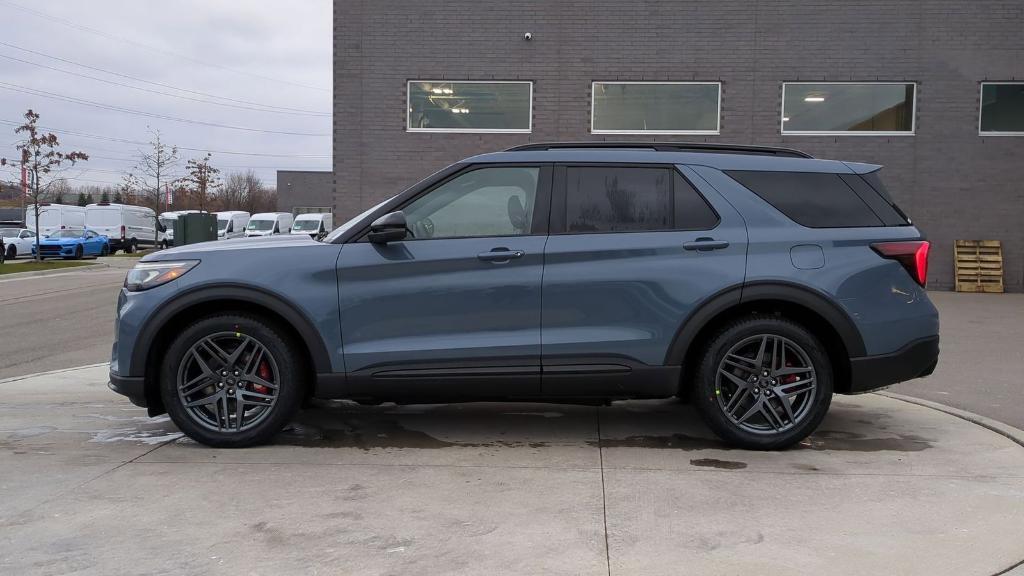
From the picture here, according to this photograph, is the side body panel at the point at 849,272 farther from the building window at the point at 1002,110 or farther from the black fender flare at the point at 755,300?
the building window at the point at 1002,110

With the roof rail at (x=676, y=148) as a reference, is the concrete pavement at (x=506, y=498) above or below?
below

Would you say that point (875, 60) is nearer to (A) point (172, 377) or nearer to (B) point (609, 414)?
(B) point (609, 414)

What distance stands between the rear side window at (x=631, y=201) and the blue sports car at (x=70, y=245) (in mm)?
31650

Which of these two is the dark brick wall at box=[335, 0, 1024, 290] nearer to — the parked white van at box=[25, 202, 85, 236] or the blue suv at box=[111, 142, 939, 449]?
the blue suv at box=[111, 142, 939, 449]

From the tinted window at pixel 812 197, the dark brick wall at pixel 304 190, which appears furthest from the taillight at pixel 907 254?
the dark brick wall at pixel 304 190

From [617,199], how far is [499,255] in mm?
826

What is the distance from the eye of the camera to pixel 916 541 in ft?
12.2

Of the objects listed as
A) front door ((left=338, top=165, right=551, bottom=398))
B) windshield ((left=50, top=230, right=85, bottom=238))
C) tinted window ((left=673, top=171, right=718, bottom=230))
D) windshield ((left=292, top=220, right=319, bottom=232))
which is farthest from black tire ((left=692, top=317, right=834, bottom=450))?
windshield ((left=292, top=220, right=319, bottom=232))

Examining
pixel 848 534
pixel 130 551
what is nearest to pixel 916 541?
pixel 848 534

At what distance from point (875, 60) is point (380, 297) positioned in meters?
13.7

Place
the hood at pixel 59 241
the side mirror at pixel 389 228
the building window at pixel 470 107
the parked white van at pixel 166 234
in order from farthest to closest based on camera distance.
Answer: the parked white van at pixel 166 234 → the hood at pixel 59 241 → the building window at pixel 470 107 → the side mirror at pixel 389 228

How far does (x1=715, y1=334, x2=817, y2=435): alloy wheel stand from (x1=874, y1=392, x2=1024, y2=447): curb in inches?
60.7

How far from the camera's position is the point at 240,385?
199 inches

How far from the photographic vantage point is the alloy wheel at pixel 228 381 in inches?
197
